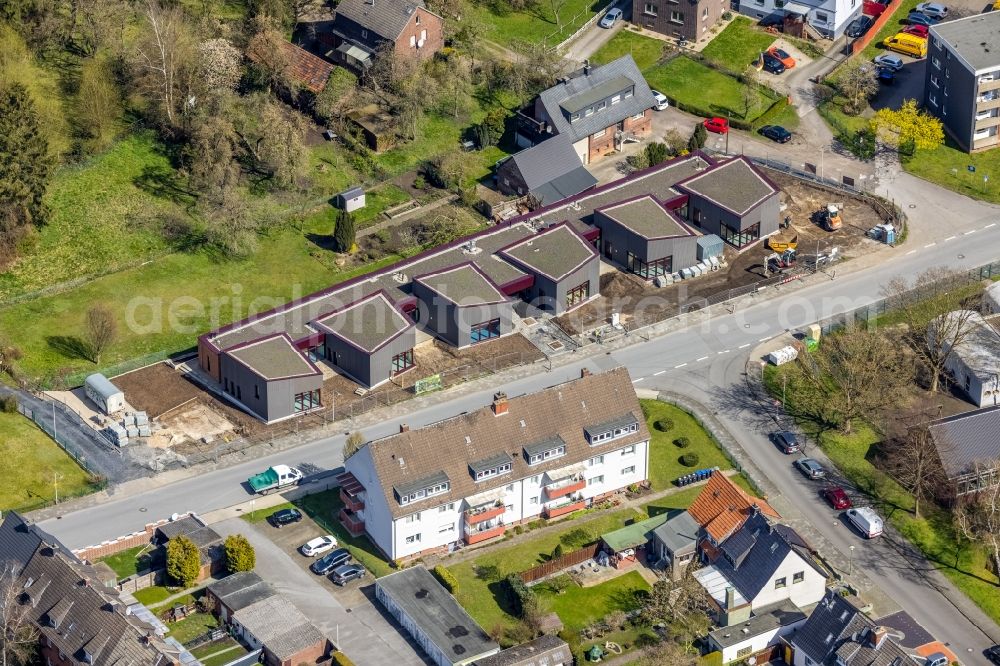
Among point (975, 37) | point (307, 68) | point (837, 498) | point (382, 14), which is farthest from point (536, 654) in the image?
point (975, 37)

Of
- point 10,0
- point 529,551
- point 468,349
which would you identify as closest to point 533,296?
point 468,349

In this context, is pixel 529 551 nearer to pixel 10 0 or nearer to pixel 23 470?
pixel 23 470

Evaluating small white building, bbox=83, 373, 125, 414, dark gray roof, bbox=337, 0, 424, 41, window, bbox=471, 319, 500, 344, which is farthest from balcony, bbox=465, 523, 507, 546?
dark gray roof, bbox=337, 0, 424, 41

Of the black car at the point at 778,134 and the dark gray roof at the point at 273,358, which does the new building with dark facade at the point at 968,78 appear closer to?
the black car at the point at 778,134

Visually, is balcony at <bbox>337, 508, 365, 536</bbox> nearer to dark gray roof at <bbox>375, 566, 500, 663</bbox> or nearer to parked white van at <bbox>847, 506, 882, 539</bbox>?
dark gray roof at <bbox>375, 566, 500, 663</bbox>

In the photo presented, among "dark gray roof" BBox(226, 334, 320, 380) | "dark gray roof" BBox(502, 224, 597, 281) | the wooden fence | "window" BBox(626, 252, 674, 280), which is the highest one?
"dark gray roof" BBox(502, 224, 597, 281)

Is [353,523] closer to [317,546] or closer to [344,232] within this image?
[317,546]
